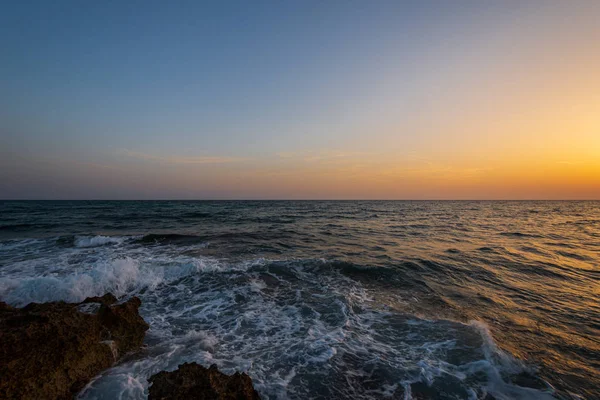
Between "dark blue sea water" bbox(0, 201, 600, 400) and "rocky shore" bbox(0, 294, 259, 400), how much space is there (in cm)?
34

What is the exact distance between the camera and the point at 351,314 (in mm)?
6516

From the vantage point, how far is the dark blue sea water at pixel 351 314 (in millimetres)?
4117

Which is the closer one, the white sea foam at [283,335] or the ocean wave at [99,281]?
the white sea foam at [283,335]

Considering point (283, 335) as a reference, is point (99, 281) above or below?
above

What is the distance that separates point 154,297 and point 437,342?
24.4 ft

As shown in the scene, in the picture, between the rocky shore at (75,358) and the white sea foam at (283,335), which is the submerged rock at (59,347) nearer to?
the rocky shore at (75,358)

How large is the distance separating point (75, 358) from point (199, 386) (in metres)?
2.24

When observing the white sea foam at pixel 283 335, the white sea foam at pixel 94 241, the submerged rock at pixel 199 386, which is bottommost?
the white sea foam at pixel 283 335

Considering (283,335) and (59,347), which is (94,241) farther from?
(283,335)

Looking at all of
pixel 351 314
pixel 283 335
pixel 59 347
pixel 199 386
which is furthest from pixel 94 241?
pixel 199 386

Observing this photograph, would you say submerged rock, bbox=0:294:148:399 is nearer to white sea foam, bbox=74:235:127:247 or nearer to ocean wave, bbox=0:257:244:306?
ocean wave, bbox=0:257:244:306

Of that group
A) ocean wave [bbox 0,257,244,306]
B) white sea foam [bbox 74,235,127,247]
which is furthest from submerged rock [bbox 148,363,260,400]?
white sea foam [bbox 74,235,127,247]

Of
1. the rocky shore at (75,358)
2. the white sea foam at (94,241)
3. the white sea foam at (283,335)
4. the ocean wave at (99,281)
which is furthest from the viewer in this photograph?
the white sea foam at (94,241)

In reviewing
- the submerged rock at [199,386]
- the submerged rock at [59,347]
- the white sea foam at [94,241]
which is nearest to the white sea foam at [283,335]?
the submerged rock at [59,347]
